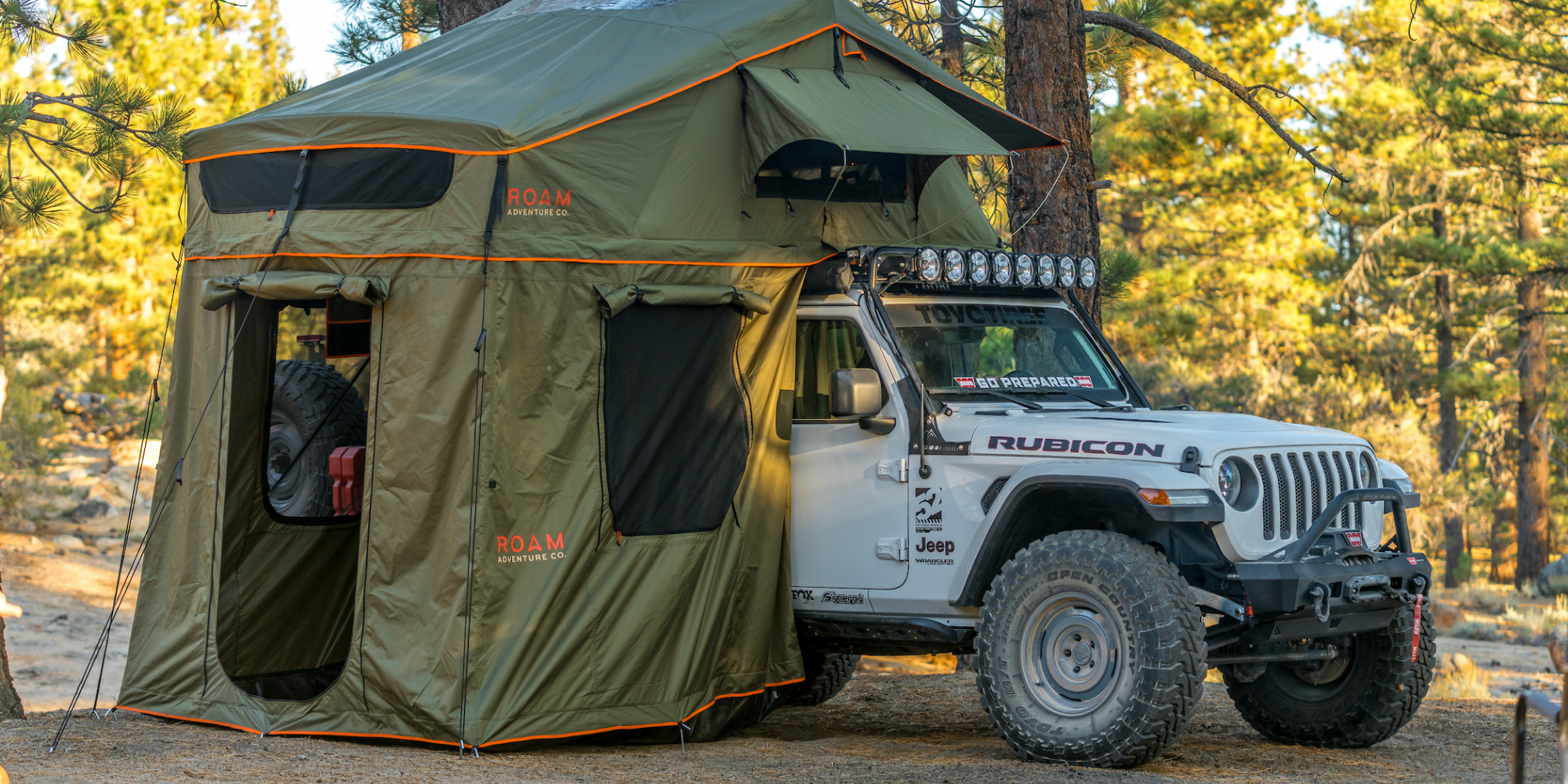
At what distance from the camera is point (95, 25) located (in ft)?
36.9

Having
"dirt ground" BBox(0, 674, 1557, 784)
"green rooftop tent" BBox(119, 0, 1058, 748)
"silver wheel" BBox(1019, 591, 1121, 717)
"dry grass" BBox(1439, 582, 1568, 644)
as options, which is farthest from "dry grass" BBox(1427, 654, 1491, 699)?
"green rooftop tent" BBox(119, 0, 1058, 748)

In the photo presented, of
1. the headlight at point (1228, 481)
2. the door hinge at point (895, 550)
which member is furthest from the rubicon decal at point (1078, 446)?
the door hinge at point (895, 550)

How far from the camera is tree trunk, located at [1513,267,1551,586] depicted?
2666 centimetres

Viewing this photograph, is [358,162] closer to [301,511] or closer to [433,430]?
[433,430]

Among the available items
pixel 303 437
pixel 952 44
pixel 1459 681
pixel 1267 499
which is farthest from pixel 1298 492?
pixel 952 44

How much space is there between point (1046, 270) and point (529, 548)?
3.15 m

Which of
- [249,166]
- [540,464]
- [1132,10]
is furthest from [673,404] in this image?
[1132,10]

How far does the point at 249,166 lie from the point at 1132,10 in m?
7.62

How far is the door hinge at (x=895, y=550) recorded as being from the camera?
711 cm

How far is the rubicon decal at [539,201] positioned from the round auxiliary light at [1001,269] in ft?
7.29

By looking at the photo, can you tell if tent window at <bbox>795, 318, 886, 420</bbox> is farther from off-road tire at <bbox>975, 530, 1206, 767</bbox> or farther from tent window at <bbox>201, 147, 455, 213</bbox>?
tent window at <bbox>201, 147, 455, 213</bbox>

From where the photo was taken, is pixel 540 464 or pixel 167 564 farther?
pixel 167 564

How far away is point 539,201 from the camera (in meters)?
6.73

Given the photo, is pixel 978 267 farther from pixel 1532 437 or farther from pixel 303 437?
pixel 1532 437
